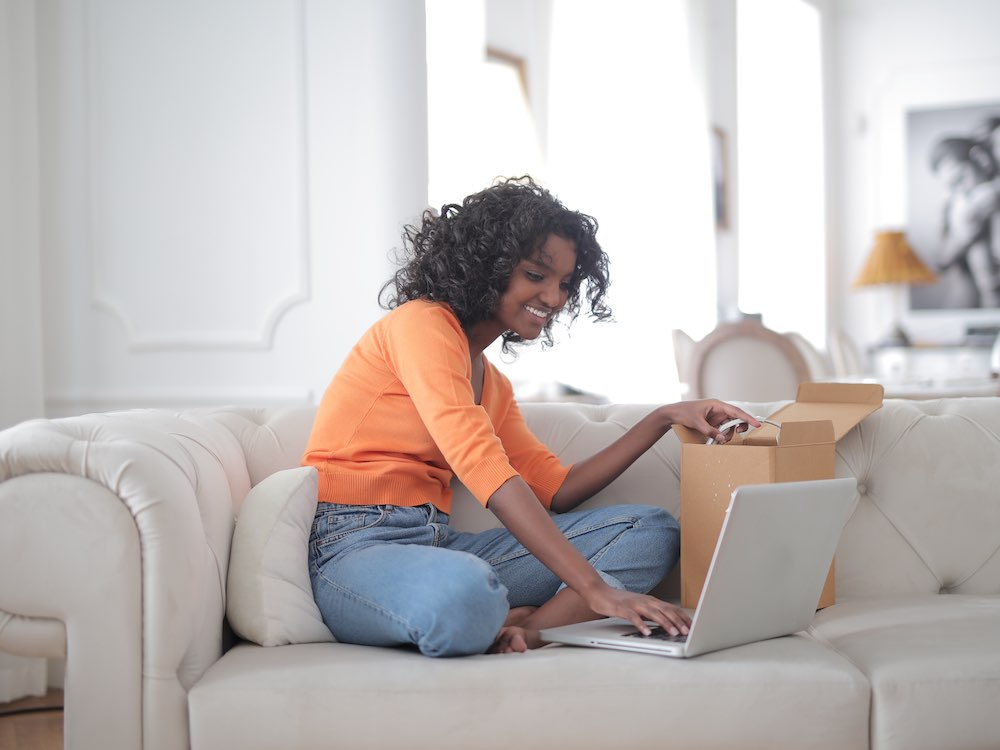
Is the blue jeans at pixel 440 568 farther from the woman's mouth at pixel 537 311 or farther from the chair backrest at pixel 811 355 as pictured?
the chair backrest at pixel 811 355

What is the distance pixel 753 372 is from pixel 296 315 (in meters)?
1.37

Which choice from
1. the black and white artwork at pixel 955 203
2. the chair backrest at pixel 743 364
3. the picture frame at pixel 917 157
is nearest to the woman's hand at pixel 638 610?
the chair backrest at pixel 743 364

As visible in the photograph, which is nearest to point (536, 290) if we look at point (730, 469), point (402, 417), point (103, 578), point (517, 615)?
point (402, 417)

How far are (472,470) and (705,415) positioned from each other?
45 centimetres

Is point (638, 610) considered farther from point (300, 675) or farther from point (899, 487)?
point (899, 487)

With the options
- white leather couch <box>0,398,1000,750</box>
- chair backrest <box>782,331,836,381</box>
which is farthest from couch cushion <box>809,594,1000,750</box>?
chair backrest <box>782,331,836,381</box>

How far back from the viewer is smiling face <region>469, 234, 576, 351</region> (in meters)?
1.75

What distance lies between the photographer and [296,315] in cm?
281

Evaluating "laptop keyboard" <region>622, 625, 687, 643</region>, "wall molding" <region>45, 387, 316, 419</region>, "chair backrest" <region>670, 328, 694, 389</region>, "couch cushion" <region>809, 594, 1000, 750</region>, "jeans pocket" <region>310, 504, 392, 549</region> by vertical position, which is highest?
"chair backrest" <region>670, 328, 694, 389</region>

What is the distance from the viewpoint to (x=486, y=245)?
5.72ft

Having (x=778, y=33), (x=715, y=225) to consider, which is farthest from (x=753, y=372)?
(x=778, y=33)

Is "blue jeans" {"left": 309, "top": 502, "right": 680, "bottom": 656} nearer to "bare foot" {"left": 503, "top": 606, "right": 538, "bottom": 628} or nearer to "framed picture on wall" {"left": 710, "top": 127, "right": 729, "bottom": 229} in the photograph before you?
"bare foot" {"left": 503, "top": 606, "right": 538, "bottom": 628}

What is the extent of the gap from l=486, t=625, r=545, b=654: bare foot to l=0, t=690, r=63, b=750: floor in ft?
4.06

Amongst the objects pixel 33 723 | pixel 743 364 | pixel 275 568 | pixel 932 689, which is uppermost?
pixel 743 364
